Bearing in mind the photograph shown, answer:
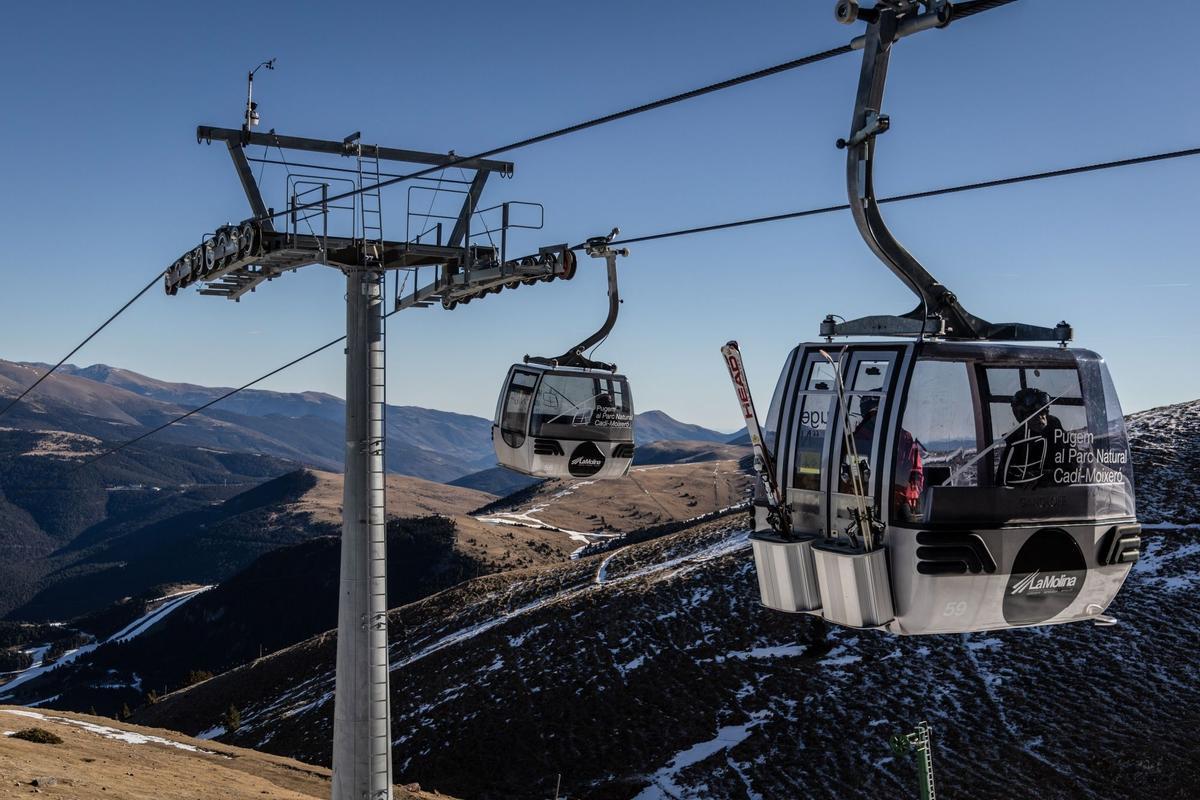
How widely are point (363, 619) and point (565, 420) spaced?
7.26 meters

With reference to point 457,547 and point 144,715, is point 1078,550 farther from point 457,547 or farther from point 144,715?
point 457,547

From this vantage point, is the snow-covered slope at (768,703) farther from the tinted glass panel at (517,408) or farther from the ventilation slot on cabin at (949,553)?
the ventilation slot on cabin at (949,553)

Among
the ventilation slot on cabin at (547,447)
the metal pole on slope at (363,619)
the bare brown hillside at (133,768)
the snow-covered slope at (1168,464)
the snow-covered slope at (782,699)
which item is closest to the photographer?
the metal pole on slope at (363,619)

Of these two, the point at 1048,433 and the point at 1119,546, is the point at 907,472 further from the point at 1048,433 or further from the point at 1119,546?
the point at 1119,546

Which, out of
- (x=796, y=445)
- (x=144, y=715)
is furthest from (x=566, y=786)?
(x=144, y=715)

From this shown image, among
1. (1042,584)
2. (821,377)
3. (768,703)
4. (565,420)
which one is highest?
(821,377)

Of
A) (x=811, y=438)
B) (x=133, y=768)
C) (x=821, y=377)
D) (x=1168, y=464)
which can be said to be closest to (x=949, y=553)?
(x=811, y=438)

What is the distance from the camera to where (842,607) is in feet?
38.8

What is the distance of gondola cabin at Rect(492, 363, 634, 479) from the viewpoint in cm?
2442

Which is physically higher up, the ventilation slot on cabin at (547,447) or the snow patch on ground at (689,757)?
the ventilation slot on cabin at (547,447)

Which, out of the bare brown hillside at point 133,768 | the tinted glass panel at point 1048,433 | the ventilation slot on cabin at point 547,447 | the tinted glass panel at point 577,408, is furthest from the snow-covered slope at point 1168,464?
the tinted glass panel at point 1048,433

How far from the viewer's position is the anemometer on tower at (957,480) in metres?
11.4

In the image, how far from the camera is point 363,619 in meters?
19.0

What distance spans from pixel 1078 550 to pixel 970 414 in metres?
1.94
